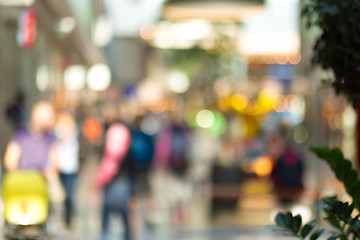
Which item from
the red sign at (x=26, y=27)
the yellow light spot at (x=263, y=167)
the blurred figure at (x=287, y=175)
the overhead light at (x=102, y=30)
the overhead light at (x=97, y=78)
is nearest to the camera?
the blurred figure at (x=287, y=175)

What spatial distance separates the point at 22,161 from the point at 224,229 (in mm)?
4899

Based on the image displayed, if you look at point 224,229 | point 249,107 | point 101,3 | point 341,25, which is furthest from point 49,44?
point 341,25

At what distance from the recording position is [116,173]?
10648mm

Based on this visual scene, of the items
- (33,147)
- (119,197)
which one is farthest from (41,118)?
(119,197)

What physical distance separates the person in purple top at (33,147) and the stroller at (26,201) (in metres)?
1.23

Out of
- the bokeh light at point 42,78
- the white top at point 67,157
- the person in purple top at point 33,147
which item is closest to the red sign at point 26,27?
the white top at point 67,157

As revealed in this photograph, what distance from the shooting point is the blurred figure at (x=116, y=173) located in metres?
10.6

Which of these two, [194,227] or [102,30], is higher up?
[102,30]

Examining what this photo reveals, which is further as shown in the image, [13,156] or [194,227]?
[194,227]

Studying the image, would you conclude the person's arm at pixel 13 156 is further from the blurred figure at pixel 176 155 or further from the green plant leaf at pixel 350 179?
the green plant leaf at pixel 350 179

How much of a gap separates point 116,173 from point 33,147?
91 centimetres

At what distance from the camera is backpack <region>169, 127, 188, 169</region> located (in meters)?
16.5

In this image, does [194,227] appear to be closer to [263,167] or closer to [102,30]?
[263,167]

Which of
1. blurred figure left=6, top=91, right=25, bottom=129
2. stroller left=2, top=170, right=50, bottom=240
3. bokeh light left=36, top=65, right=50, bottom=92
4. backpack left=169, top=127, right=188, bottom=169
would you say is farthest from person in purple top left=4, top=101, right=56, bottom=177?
bokeh light left=36, top=65, right=50, bottom=92
